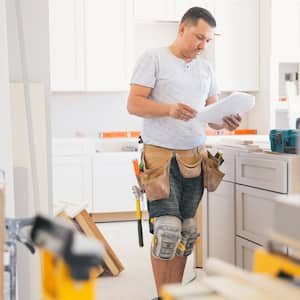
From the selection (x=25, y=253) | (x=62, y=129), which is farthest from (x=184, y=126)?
(x=62, y=129)

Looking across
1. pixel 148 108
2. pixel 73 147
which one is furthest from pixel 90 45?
pixel 148 108

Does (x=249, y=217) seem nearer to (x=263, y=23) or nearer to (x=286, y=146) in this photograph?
(x=286, y=146)

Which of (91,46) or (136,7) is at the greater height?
(136,7)

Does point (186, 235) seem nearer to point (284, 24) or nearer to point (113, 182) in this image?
point (113, 182)

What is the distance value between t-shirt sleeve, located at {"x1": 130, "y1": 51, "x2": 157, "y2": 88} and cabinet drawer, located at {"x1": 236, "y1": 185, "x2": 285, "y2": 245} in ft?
2.48

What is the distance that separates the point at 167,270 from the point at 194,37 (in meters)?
1.09

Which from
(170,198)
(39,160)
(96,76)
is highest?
(96,76)

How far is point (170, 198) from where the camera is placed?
8.47ft

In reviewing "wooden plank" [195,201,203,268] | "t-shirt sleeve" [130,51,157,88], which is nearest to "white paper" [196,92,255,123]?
"t-shirt sleeve" [130,51,157,88]

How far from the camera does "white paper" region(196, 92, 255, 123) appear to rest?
2.45 meters

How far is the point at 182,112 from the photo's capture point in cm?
245

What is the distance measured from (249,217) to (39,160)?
3.61 feet

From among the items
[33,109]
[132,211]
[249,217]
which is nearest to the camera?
Answer: [33,109]

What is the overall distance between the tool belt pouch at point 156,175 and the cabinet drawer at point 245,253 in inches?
24.9
